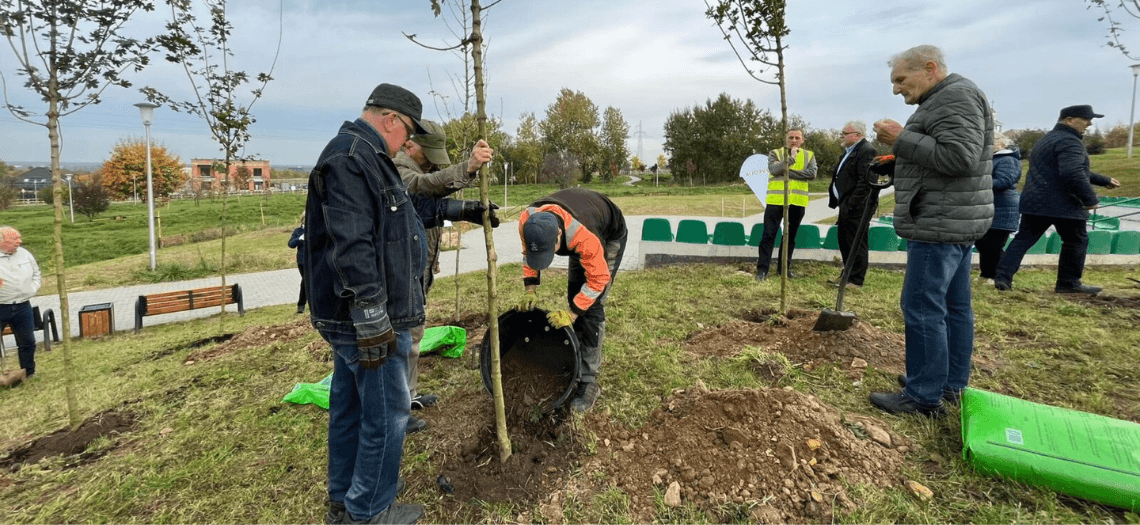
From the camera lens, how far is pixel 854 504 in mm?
2141

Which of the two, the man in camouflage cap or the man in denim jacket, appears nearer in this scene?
the man in denim jacket

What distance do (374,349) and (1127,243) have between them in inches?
415

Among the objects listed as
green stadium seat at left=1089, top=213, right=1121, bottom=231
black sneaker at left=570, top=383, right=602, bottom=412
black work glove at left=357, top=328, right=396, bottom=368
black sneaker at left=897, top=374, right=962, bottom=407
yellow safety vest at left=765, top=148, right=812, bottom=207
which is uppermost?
yellow safety vest at left=765, top=148, right=812, bottom=207

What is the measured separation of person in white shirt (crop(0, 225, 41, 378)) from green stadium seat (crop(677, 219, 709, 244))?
783cm

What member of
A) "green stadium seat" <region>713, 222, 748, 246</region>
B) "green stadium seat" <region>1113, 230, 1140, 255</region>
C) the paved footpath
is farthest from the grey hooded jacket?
"green stadium seat" <region>1113, 230, 1140, 255</region>

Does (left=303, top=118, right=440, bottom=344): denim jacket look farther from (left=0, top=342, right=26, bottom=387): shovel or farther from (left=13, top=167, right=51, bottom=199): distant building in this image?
(left=13, top=167, right=51, bottom=199): distant building

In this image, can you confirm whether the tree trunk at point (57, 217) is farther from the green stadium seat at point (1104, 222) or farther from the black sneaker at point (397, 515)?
the green stadium seat at point (1104, 222)

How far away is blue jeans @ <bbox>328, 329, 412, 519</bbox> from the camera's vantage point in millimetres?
2062

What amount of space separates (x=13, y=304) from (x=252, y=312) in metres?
3.05

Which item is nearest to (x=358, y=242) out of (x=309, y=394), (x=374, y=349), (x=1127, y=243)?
(x=374, y=349)

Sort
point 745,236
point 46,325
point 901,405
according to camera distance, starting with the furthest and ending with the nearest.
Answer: point 745,236, point 46,325, point 901,405

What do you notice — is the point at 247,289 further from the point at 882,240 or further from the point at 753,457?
the point at 882,240

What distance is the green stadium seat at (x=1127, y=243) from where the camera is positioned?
7.32m

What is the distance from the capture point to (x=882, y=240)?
7.22 metres
